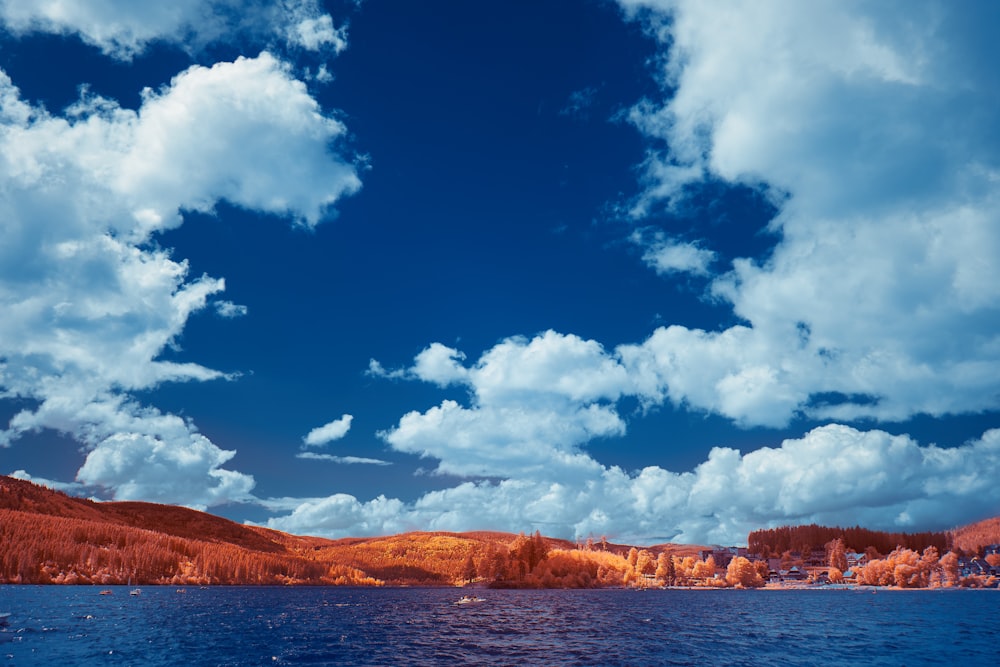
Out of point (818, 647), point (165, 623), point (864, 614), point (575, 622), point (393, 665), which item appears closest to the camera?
point (393, 665)

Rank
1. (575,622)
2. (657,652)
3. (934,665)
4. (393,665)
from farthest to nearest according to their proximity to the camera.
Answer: (575,622) < (657,652) < (934,665) < (393,665)

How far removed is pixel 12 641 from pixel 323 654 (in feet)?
143

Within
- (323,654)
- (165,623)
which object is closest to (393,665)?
(323,654)

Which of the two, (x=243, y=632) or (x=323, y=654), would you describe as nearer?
(x=323, y=654)

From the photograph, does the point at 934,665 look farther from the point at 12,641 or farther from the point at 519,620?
the point at 12,641

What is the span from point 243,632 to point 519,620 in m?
60.4

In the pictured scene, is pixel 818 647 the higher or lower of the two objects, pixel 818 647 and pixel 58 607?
the higher

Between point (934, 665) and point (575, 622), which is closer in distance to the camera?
point (934, 665)

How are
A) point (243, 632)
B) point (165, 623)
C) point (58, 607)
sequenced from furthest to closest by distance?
1. point (58, 607)
2. point (165, 623)
3. point (243, 632)

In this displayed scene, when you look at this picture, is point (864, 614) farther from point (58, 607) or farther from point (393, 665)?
point (58, 607)

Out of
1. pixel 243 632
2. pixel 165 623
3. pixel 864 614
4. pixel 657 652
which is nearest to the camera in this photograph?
pixel 657 652

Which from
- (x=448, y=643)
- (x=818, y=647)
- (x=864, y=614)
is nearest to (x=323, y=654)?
(x=448, y=643)

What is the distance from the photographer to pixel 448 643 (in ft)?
316

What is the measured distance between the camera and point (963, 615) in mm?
162250
